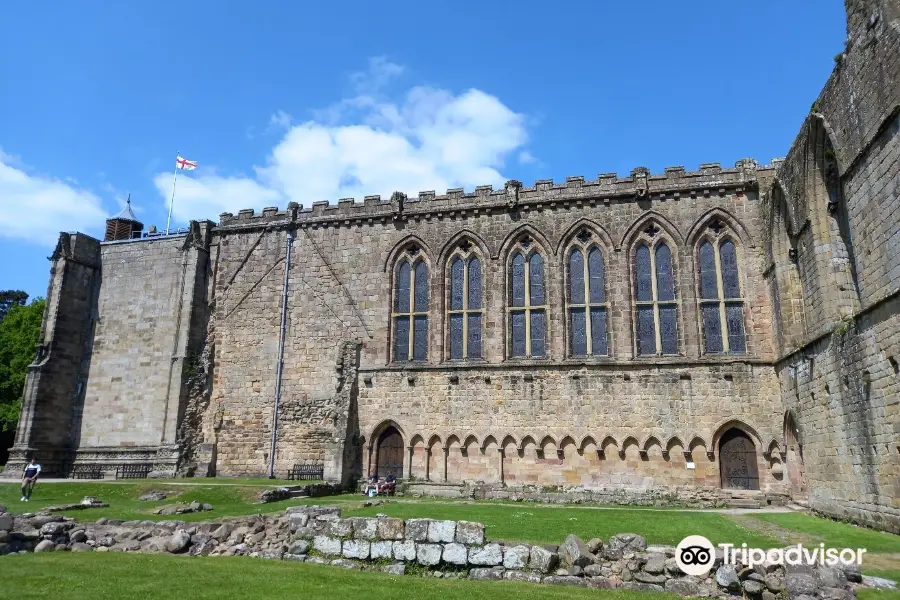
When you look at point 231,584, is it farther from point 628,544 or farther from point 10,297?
point 10,297

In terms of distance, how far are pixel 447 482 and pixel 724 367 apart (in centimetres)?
1046

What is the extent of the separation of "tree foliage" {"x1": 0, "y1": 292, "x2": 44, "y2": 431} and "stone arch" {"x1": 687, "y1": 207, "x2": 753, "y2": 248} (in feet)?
121

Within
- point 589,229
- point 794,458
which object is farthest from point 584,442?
point 589,229

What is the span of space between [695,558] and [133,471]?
2346 centimetres

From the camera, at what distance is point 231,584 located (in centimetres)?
871

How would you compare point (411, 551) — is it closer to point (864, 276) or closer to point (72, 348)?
point (864, 276)

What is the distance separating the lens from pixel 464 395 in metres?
23.3

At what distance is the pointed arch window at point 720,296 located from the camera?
21828 mm

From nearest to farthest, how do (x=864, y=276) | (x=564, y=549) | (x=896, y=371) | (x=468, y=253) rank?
(x=564, y=549) < (x=896, y=371) < (x=864, y=276) < (x=468, y=253)

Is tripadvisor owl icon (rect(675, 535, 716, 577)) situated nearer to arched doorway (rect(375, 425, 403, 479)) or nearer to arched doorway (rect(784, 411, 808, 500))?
arched doorway (rect(784, 411, 808, 500))

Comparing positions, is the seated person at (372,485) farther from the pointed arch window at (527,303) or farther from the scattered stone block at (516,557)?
the scattered stone block at (516,557)

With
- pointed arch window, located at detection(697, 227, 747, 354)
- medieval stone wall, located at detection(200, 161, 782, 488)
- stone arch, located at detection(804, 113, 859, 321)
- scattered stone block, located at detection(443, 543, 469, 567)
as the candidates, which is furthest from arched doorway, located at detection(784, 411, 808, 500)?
scattered stone block, located at detection(443, 543, 469, 567)

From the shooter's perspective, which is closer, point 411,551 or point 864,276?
point 411,551

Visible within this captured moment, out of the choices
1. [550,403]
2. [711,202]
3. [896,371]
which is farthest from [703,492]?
[711,202]
